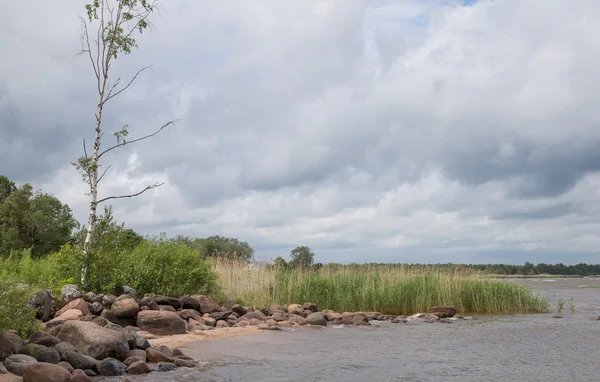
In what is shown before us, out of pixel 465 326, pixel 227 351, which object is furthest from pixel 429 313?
pixel 227 351

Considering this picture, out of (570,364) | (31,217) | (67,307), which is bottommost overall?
(570,364)

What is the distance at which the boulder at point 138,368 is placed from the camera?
9.11m

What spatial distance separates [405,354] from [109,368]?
663 cm

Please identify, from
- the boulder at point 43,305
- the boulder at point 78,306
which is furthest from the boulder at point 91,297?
the boulder at point 43,305

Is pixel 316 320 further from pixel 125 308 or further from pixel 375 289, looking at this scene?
pixel 125 308

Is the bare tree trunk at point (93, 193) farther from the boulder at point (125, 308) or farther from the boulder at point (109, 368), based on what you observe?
the boulder at point (109, 368)

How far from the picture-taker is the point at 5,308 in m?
8.62

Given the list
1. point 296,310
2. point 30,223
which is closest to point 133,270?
point 296,310

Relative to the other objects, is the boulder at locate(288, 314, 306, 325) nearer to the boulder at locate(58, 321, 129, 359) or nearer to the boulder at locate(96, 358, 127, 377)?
the boulder at locate(58, 321, 129, 359)

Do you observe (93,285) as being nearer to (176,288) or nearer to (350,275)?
(176,288)

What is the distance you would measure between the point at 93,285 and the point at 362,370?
963 centimetres

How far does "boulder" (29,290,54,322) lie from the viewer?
12461 mm

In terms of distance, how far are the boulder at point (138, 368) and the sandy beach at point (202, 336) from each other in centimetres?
246

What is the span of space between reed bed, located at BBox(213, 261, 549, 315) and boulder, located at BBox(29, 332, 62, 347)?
38.5 ft
